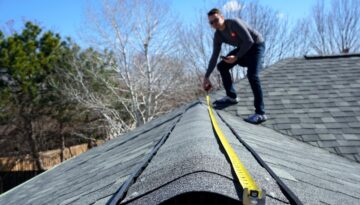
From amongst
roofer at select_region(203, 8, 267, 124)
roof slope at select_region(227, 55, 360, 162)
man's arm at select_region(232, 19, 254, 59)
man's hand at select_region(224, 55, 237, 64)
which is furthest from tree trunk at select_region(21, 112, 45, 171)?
man's arm at select_region(232, 19, 254, 59)

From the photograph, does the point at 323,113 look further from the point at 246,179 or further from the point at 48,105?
the point at 48,105

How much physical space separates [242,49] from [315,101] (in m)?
1.99

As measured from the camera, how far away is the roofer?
4320mm

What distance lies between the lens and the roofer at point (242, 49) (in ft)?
14.2

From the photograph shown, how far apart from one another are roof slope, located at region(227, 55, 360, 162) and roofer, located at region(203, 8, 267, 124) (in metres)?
0.47

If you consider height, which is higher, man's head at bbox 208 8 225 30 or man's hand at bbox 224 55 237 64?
man's head at bbox 208 8 225 30

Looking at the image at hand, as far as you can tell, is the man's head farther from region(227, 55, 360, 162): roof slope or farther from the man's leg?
region(227, 55, 360, 162): roof slope

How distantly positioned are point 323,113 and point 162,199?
472cm

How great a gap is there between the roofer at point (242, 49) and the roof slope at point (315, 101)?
1.55ft

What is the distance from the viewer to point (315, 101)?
18.4ft

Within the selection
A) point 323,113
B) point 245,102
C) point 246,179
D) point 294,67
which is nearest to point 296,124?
point 323,113

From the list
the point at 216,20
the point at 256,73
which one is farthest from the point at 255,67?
the point at 216,20

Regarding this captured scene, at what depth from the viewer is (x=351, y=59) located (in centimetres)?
774

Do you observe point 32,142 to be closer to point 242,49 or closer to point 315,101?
point 315,101
